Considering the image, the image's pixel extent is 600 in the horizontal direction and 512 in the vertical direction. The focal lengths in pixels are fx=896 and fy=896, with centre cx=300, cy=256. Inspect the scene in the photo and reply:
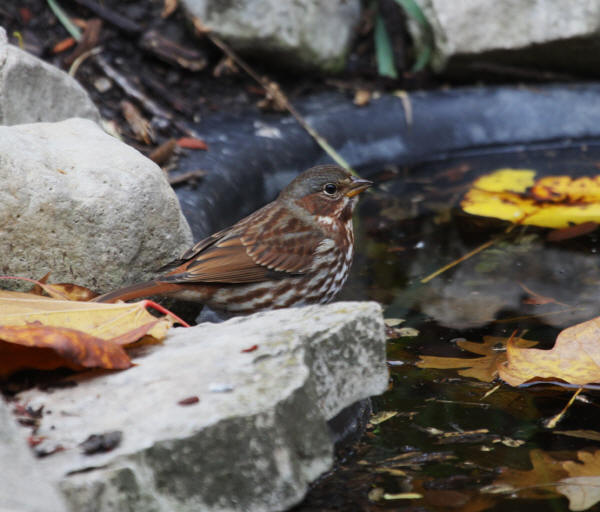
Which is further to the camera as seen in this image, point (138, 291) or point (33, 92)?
point (33, 92)

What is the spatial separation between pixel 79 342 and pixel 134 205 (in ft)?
3.70

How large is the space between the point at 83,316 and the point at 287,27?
3.92m

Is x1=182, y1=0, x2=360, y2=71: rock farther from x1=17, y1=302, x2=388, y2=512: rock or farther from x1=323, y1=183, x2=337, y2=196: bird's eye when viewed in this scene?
x1=17, y1=302, x2=388, y2=512: rock

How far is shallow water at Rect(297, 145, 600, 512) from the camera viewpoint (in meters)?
2.84

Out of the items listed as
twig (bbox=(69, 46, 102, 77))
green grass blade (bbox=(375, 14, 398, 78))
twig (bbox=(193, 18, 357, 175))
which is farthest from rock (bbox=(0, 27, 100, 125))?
green grass blade (bbox=(375, 14, 398, 78))

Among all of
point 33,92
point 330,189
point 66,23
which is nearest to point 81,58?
point 66,23

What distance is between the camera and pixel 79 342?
2.68 metres

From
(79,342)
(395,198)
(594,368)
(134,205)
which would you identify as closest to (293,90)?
(395,198)

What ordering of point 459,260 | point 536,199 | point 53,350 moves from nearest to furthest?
point 53,350, point 459,260, point 536,199

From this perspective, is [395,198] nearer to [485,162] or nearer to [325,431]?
[485,162]

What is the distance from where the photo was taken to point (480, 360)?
3.83 metres

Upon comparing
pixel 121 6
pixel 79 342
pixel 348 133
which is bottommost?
pixel 348 133

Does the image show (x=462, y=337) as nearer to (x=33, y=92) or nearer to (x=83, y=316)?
(x=83, y=316)

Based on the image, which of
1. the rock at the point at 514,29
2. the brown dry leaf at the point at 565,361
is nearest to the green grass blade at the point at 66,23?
the rock at the point at 514,29
